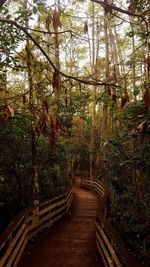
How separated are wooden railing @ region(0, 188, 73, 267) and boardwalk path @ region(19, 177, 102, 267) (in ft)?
0.86

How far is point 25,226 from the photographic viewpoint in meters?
6.16

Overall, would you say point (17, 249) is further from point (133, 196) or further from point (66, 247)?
point (133, 196)

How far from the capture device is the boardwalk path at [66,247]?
5.63 meters

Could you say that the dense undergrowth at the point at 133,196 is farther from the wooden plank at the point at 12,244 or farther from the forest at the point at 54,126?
the wooden plank at the point at 12,244

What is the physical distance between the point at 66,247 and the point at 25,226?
1318 mm

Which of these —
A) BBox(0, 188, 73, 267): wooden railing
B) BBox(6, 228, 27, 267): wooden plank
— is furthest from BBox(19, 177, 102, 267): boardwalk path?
BBox(6, 228, 27, 267): wooden plank

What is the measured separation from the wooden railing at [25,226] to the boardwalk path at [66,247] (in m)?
0.26

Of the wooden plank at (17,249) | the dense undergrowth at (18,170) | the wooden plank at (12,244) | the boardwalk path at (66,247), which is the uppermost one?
the dense undergrowth at (18,170)

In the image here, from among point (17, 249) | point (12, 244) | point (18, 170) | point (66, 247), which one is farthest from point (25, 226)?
point (18, 170)

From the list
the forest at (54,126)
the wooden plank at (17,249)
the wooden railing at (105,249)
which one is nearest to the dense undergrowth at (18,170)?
the forest at (54,126)

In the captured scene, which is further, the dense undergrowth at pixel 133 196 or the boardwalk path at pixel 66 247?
the boardwalk path at pixel 66 247

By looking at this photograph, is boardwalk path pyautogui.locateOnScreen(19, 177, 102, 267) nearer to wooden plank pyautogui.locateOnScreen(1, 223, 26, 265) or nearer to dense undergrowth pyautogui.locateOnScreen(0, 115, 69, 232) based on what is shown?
wooden plank pyautogui.locateOnScreen(1, 223, 26, 265)

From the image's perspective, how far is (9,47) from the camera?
14.7 ft

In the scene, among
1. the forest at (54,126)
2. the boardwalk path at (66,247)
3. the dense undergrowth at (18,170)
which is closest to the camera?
the forest at (54,126)
